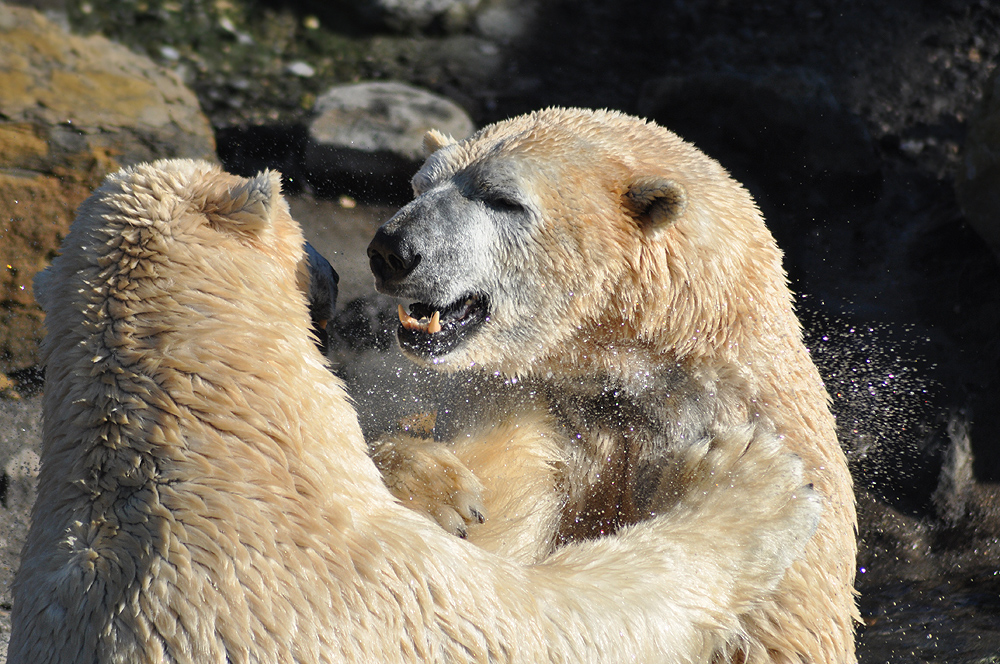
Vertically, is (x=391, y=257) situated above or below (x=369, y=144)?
above

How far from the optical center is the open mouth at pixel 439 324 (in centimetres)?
222

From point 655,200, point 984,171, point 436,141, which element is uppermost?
point 655,200

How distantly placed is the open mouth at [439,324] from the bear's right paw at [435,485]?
0.26 meters

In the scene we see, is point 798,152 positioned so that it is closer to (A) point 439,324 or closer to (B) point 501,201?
(B) point 501,201

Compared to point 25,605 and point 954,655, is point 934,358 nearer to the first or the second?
point 954,655

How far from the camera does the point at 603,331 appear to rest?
227 cm

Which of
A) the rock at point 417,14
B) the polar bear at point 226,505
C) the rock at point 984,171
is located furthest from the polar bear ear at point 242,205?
the rock at point 417,14

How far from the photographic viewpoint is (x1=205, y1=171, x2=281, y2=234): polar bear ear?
170 cm

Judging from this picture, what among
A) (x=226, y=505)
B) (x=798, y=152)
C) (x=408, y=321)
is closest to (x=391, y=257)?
(x=408, y=321)

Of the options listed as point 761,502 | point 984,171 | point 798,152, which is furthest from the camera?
point 798,152

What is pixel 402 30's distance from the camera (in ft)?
19.4

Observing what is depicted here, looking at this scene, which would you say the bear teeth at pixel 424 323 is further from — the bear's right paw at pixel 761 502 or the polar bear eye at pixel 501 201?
the bear's right paw at pixel 761 502

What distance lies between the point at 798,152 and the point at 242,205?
3.83 m

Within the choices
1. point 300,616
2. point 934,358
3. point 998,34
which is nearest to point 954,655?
point 934,358
